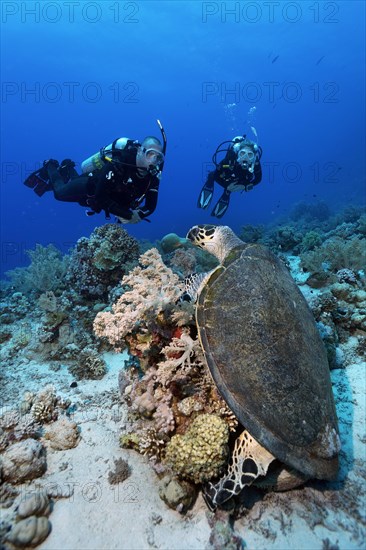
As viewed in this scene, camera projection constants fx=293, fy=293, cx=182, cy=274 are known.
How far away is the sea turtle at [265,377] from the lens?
7.54ft

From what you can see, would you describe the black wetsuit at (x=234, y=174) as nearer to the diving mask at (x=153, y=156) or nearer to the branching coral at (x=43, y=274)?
the diving mask at (x=153, y=156)

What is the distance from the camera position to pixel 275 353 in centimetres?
242

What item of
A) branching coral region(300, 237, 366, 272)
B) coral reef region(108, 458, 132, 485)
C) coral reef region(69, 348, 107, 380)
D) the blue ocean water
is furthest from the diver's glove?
the blue ocean water

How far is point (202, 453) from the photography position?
2.40 meters

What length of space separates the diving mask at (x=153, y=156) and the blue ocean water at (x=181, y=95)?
13577 mm

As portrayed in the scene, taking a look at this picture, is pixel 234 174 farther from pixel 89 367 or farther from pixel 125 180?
pixel 89 367

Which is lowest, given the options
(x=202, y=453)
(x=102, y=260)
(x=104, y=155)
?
(x=202, y=453)

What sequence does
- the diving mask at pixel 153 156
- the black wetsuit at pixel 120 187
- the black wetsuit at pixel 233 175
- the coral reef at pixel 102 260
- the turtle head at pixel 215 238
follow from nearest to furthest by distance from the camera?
the turtle head at pixel 215 238, the coral reef at pixel 102 260, the diving mask at pixel 153 156, the black wetsuit at pixel 120 187, the black wetsuit at pixel 233 175

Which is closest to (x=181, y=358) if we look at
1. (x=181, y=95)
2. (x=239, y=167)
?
(x=239, y=167)

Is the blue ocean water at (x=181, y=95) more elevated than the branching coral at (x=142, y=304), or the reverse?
the blue ocean water at (x=181, y=95)

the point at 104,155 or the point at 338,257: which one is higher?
the point at 104,155

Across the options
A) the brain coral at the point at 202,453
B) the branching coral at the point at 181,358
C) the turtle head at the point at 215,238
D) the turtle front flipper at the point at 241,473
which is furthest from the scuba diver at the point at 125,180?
the turtle front flipper at the point at 241,473

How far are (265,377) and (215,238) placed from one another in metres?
2.15

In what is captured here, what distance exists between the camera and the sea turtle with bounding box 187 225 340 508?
7.54ft
